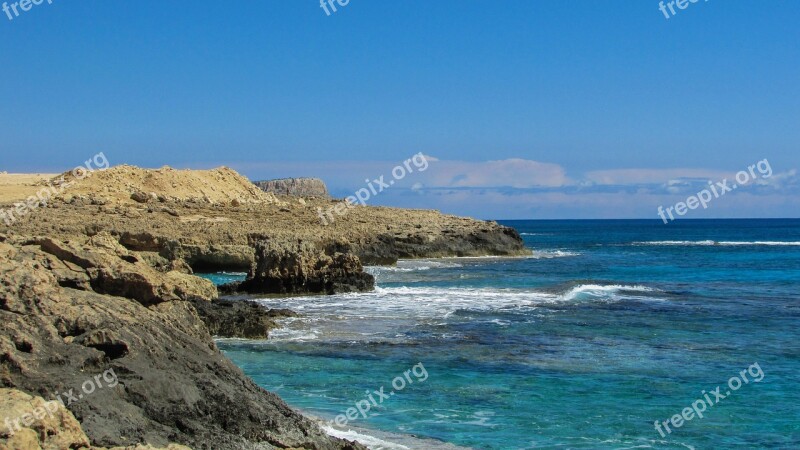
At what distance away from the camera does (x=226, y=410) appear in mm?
8203

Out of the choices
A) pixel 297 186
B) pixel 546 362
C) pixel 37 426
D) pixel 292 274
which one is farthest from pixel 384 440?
pixel 297 186

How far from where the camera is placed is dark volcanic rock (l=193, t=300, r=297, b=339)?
1841 centimetres

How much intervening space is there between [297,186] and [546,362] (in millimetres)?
101014

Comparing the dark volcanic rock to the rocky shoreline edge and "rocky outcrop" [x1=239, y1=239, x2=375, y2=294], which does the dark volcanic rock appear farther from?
"rocky outcrop" [x1=239, y1=239, x2=375, y2=294]

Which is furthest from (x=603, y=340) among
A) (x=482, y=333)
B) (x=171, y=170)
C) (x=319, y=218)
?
(x=171, y=170)

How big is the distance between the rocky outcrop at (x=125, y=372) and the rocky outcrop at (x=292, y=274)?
18.0m

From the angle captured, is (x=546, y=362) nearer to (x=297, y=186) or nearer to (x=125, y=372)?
(x=125, y=372)

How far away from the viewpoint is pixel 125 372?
7.98m

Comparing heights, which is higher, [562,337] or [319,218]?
[319,218]

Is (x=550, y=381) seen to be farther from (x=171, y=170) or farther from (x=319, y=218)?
(x=171, y=170)

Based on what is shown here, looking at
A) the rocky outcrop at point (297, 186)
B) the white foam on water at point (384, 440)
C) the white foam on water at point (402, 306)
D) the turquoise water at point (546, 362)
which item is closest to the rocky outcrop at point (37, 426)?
the white foam on water at point (384, 440)

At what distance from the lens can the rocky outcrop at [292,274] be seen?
27781 millimetres

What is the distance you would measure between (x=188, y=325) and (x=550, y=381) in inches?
278

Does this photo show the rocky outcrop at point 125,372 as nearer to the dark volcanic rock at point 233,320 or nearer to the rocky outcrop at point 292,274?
the dark volcanic rock at point 233,320
